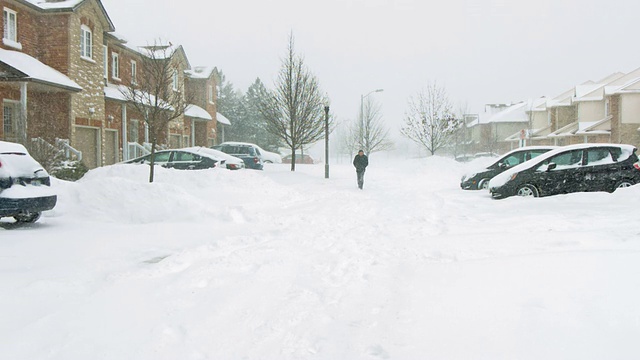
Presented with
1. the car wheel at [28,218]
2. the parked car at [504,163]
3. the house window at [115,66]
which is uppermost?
the house window at [115,66]

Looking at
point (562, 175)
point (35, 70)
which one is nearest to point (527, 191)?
point (562, 175)

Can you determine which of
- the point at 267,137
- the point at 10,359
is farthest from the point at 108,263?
the point at 267,137

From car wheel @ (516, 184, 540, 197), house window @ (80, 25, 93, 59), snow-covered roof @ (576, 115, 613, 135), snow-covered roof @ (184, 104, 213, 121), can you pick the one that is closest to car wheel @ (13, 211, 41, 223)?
car wheel @ (516, 184, 540, 197)

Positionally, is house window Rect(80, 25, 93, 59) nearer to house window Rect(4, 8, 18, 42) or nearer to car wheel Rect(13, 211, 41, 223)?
house window Rect(4, 8, 18, 42)

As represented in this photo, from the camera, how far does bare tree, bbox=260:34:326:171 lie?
2416cm

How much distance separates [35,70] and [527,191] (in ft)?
55.5

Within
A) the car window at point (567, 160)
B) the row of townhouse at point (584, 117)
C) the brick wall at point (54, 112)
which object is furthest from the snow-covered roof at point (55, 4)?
the row of townhouse at point (584, 117)

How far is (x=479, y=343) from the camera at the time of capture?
3.61 metres

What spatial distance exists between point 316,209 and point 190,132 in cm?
2459

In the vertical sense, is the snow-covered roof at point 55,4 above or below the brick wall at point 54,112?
Result: above

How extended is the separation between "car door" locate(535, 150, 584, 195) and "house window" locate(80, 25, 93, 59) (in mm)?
18949

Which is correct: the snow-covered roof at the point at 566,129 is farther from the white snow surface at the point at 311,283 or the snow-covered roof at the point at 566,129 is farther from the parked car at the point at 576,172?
the white snow surface at the point at 311,283

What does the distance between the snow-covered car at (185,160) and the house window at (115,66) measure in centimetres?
856

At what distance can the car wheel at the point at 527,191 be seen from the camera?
12727 millimetres
